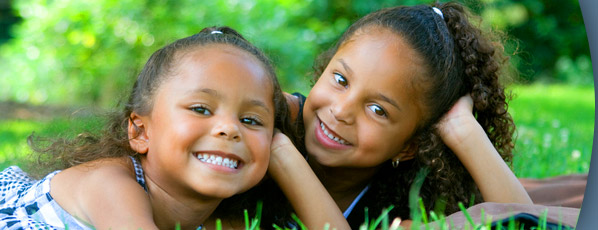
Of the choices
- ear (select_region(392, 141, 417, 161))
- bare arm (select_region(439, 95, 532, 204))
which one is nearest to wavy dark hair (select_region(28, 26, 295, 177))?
ear (select_region(392, 141, 417, 161))

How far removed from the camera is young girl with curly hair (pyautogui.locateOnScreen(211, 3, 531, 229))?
10.3 feet

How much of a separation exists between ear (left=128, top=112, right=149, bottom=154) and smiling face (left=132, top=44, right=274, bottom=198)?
0.02 m

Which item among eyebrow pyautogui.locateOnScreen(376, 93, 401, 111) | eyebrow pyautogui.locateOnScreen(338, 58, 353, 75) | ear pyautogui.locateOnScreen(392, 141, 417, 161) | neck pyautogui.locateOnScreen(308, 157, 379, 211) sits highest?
eyebrow pyautogui.locateOnScreen(338, 58, 353, 75)

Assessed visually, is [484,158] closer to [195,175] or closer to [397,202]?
[397,202]

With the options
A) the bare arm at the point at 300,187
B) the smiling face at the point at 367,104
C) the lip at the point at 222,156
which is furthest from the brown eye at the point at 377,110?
the lip at the point at 222,156

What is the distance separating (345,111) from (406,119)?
1.08ft

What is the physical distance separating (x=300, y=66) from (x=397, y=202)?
18.8 ft

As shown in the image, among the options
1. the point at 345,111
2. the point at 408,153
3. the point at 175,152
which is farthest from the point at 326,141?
the point at 175,152

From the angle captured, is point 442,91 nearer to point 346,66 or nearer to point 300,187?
point 346,66

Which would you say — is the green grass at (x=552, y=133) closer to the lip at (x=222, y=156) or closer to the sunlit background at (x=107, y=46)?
the sunlit background at (x=107, y=46)

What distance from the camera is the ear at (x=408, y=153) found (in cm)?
342

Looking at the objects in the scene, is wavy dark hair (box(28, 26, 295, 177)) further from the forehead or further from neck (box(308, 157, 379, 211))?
neck (box(308, 157, 379, 211))

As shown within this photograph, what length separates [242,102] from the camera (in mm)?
2652

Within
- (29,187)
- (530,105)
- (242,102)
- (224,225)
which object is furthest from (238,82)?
(530,105)
